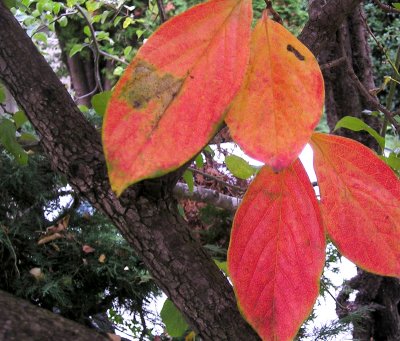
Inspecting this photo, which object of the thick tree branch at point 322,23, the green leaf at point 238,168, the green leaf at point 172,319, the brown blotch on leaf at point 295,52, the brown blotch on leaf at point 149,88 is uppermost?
the green leaf at point 238,168

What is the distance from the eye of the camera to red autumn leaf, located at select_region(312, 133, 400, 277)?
0.24m

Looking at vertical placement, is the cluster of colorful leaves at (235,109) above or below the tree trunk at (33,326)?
above

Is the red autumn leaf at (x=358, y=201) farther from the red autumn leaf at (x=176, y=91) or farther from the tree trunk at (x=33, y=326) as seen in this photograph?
the tree trunk at (x=33, y=326)

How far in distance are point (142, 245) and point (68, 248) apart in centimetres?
43

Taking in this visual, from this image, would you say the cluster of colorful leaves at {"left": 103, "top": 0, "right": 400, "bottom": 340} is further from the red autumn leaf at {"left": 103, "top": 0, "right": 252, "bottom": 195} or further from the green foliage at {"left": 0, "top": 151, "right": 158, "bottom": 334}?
the green foliage at {"left": 0, "top": 151, "right": 158, "bottom": 334}

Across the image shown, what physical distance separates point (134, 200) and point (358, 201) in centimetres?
12

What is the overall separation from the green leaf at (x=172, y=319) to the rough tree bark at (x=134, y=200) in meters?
0.10

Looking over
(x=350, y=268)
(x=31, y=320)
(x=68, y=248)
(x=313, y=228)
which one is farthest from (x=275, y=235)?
(x=350, y=268)

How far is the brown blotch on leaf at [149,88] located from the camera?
17 centimetres

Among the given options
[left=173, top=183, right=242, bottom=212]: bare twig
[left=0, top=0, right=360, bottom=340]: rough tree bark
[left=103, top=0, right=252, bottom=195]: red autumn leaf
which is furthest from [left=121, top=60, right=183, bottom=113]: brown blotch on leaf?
[left=173, top=183, right=242, bottom=212]: bare twig

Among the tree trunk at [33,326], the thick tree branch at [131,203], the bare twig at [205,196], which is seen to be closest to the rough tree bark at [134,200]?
the thick tree branch at [131,203]

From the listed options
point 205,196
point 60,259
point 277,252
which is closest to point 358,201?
point 277,252

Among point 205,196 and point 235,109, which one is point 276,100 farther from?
point 205,196

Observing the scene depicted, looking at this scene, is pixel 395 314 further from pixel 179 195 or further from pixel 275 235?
pixel 275 235
